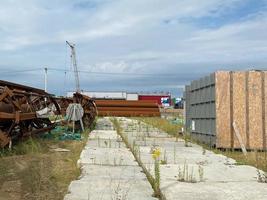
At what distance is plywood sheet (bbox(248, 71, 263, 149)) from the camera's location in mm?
13445

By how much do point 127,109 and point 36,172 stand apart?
124 feet

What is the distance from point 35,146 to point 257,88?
6.14m

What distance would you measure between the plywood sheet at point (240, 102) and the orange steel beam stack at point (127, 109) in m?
30.7

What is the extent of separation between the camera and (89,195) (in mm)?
6359

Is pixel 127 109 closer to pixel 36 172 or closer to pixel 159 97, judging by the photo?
pixel 36 172

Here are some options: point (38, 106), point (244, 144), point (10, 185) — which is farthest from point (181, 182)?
point (38, 106)

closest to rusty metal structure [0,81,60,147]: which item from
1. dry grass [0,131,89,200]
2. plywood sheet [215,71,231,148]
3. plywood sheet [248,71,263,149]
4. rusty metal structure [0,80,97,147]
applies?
rusty metal structure [0,80,97,147]

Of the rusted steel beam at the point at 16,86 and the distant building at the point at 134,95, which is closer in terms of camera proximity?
the rusted steel beam at the point at 16,86

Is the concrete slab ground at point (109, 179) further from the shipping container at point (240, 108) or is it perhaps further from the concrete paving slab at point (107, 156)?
the shipping container at point (240, 108)

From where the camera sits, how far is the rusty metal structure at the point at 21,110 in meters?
10.1

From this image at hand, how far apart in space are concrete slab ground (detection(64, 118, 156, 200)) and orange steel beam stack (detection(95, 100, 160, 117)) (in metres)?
33.4

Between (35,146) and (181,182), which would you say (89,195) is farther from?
(35,146)

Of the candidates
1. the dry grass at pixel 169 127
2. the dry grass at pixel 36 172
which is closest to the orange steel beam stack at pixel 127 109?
the dry grass at pixel 169 127

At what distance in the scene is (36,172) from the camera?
816cm
